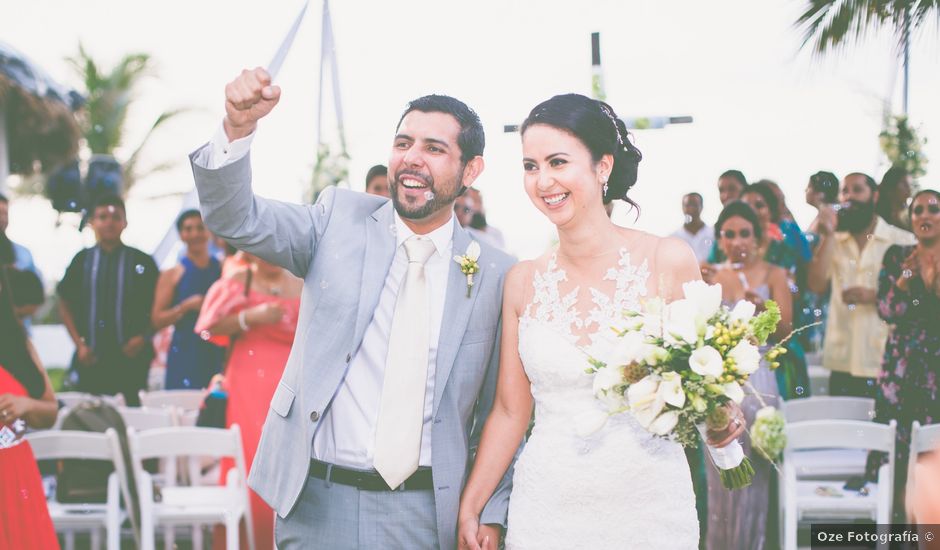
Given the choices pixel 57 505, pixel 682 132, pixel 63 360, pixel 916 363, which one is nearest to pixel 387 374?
pixel 682 132

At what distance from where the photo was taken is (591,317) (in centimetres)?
256

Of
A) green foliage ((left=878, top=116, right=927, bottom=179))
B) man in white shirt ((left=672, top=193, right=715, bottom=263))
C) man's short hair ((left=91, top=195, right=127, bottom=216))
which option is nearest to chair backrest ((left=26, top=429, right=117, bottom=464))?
man's short hair ((left=91, top=195, right=127, bottom=216))

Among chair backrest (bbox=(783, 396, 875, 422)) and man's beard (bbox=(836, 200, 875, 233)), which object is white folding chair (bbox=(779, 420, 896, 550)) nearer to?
chair backrest (bbox=(783, 396, 875, 422))

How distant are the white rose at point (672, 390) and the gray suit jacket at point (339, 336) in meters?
0.68

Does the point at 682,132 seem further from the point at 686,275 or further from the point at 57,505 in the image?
the point at 57,505

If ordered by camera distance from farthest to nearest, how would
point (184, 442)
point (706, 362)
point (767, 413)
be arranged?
1. point (767, 413)
2. point (184, 442)
3. point (706, 362)

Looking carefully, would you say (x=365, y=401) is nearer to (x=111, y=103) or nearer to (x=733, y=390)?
(x=733, y=390)

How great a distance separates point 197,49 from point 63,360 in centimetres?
1141

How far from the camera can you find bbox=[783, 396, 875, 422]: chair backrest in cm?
474

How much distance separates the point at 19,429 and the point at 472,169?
1901mm

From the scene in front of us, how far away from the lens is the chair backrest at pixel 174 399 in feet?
18.5

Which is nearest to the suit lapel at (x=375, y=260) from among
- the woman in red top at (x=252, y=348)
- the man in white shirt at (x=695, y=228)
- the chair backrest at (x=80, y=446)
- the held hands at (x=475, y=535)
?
the held hands at (x=475, y=535)

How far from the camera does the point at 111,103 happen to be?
74.0 ft

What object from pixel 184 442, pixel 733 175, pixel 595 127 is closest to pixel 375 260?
pixel 595 127
